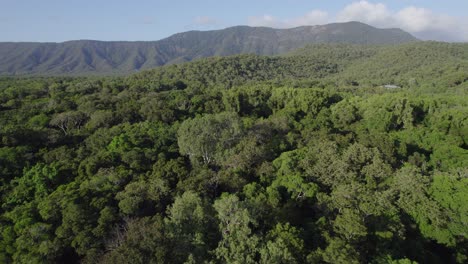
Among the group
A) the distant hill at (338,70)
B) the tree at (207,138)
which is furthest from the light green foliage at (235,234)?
the distant hill at (338,70)

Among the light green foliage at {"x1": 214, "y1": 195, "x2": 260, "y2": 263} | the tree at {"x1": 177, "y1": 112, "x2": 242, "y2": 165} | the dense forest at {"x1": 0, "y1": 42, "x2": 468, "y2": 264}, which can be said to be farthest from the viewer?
the tree at {"x1": 177, "y1": 112, "x2": 242, "y2": 165}

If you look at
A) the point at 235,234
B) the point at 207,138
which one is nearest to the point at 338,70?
the point at 207,138

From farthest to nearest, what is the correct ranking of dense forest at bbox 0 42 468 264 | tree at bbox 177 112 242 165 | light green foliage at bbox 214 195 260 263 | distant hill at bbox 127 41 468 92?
distant hill at bbox 127 41 468 92
tree at bbox 177 112 242 165
dense forest at bbox 0 42 468 264
light green foliage at bbox 214 195 260 263

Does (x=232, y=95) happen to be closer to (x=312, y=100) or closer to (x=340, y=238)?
(x=312, y=100)

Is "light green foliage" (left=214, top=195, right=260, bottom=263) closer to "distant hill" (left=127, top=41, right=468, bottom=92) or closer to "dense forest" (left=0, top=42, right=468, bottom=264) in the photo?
"dense forest" (left=0, top=42, right=468, bottom=264)

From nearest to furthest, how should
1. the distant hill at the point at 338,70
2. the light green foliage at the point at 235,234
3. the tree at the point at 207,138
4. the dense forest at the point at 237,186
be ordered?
the light green foliage at the point at 235,234, the dense forest at the point at 237,186, the tree at the point at 207,138, the distant hill at the point at 338,70

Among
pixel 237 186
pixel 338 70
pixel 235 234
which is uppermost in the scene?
pixel 338 70

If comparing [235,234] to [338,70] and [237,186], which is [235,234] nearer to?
[237,186]

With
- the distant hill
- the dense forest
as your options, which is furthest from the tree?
the distant hill

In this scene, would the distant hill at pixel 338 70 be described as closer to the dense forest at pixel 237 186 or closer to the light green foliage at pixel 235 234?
the dense forest at pixel 237 186
